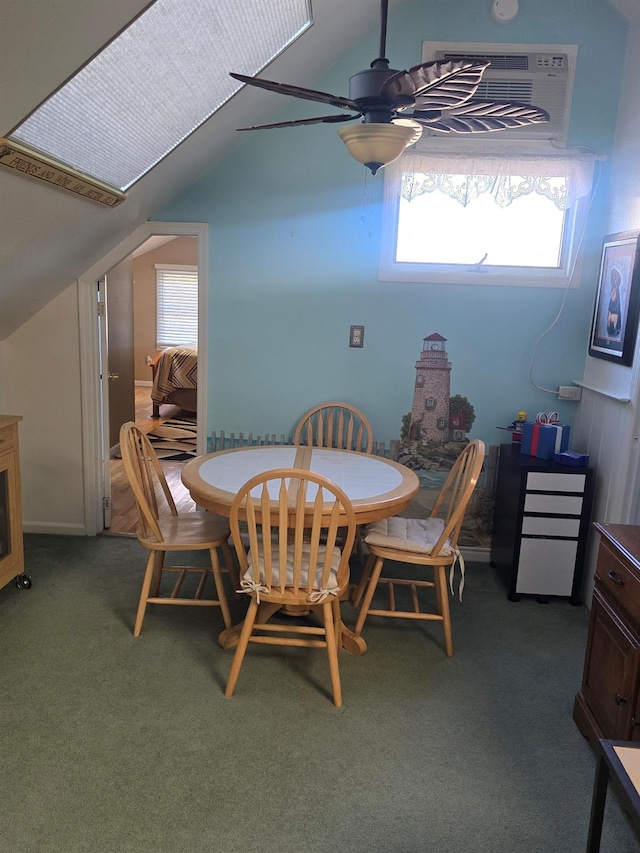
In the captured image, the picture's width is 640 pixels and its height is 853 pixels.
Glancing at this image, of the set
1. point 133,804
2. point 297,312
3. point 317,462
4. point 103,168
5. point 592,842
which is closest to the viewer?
point 592,842

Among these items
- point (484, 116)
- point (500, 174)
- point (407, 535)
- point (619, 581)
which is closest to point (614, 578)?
point (619, 581)

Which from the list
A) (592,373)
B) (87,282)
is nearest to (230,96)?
(87,282)

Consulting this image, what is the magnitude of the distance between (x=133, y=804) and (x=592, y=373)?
294 cm

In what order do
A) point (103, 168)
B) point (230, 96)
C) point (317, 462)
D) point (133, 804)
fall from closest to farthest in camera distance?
point (133, 804) → point (103, 168) → point (230, 96) → point (317, 462)

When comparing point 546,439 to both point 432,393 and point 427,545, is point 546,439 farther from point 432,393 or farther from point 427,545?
point 427,545

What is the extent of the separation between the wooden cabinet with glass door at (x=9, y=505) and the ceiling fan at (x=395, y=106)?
2.00 metres

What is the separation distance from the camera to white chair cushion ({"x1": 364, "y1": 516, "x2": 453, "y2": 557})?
278 cm

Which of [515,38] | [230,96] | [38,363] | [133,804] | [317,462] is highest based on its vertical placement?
[515,38]

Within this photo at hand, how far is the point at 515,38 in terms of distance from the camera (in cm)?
338

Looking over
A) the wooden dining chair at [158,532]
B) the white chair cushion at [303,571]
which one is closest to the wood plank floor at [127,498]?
the wooden dining chair at [158,532]

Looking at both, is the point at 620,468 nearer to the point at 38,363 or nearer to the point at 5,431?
the point at 5,431

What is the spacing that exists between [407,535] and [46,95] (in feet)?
6.95

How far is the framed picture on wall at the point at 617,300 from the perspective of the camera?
3.00 m

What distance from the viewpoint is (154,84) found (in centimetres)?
238
